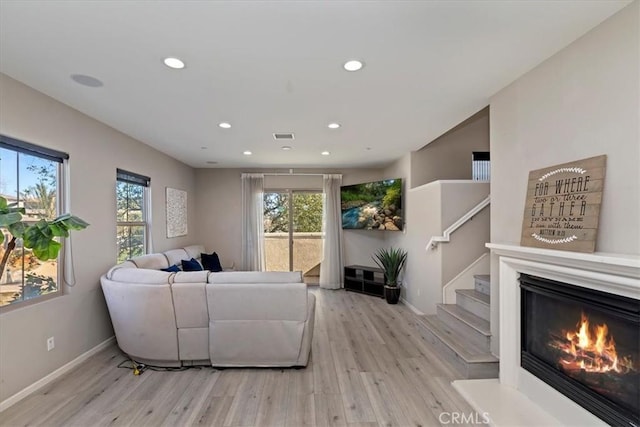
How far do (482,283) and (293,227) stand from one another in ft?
13.3

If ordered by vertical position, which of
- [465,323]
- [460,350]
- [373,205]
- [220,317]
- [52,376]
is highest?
[373,205]

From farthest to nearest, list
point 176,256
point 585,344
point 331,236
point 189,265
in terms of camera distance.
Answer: point 331,236 → point 176,256 → point 189,265 → point 585,344

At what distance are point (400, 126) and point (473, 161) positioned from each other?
212 centimetres

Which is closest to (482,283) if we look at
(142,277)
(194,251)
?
(142,277)

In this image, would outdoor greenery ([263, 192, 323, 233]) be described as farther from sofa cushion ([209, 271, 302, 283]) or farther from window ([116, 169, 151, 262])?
sofa cushion ([209, 271, 302, 283])

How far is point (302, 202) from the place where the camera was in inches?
269

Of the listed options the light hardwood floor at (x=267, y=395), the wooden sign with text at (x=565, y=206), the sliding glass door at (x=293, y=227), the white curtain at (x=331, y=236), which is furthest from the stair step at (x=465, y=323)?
the sliding glass door at (x=293, y=227)

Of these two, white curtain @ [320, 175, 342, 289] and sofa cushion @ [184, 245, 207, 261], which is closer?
sofa cushion @ [184, 245, 207, 261]

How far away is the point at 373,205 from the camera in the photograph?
5.98 metres

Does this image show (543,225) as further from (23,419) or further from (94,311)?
(94,311)

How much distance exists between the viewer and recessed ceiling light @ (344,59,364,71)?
2.24 m

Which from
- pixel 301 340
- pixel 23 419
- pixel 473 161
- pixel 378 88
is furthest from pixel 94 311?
pixel 473 161

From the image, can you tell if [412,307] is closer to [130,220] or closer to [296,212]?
[296,212]

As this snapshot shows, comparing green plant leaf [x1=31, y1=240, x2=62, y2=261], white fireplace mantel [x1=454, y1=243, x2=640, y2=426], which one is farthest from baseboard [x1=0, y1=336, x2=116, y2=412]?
white fireplace mantel [x1=454, y1=243, x2=640, y2=426]
